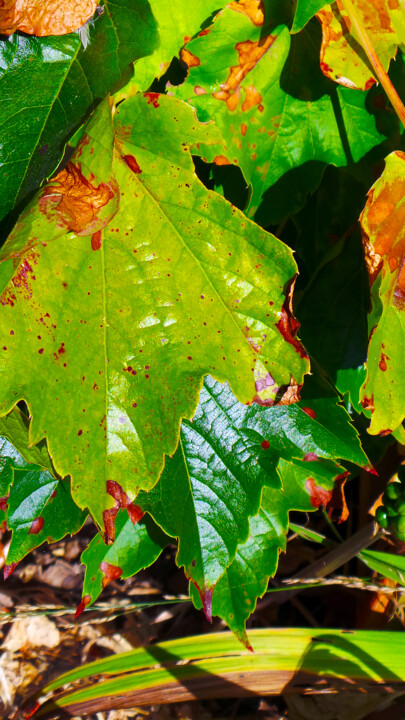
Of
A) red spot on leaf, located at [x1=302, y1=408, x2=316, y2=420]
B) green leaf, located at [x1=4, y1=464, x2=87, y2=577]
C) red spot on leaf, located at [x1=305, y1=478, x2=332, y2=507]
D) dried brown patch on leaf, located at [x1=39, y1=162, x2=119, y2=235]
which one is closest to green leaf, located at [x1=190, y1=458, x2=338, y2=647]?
red spot on leaf, located at [x1=305, y1=478, x2=332, y2=507]

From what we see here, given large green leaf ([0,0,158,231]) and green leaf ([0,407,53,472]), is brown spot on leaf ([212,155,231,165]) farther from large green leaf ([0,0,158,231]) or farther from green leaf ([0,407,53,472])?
green leaf ([0,407,53,472])

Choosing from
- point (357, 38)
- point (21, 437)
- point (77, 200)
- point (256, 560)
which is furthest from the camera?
point (256, 560)

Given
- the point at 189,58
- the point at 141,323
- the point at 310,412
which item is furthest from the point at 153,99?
the point at 310,412

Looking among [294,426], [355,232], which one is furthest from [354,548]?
[355,232]

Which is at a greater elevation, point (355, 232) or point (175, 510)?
point (355, 232)

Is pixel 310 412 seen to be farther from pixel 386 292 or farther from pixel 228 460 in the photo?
pixel 386 292

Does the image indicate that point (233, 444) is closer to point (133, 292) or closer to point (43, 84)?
point (133, 292)

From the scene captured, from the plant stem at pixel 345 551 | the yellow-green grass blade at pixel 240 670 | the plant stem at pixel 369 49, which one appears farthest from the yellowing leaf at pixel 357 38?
the yellow-green grass blade at pixel 240 670

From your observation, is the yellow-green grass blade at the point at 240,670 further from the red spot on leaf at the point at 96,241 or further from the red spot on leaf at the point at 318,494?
the red spot on leaf at the point at 96,241
